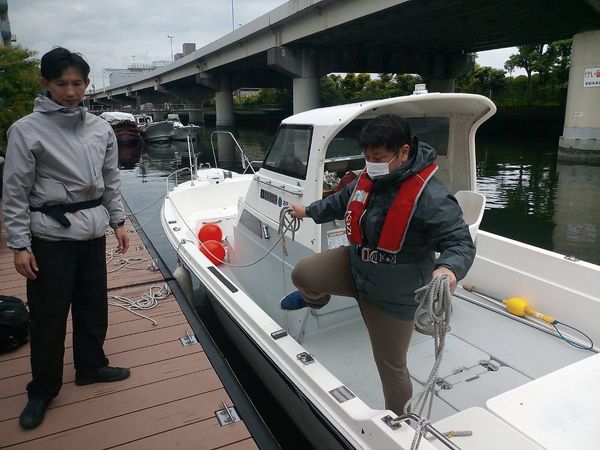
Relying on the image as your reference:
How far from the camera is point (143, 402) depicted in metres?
2.71

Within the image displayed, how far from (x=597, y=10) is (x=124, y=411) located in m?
17.6

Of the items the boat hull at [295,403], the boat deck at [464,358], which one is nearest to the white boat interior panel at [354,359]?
the boat deck at [464,358]

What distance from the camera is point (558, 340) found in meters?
3.32

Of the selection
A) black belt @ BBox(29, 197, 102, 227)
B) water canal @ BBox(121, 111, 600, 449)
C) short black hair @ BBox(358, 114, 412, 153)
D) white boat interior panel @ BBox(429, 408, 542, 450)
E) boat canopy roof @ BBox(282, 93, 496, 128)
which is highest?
boat canopy roof @ BBox(282, 93, 496, 128)

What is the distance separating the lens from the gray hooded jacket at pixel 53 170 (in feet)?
7.11

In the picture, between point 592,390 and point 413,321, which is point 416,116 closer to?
point 413,321

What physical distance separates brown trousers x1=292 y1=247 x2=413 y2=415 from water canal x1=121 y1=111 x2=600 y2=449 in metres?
1.54

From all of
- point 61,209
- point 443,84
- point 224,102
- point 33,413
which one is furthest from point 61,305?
point 224,102

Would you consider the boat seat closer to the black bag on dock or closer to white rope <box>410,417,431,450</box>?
white rope <box>410,417,431,450</box>

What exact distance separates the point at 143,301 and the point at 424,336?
2.49 metres

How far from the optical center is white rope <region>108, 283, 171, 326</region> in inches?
156

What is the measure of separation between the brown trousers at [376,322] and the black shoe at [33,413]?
1.59 metres

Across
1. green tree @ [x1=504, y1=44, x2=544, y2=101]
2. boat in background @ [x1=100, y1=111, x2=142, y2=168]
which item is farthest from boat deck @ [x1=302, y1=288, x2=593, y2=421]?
green tree @ [x1=504, y1=44, x2=544, y2=101]

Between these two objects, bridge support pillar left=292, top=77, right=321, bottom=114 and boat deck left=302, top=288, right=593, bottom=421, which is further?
bridge support pillar left=292, top=77, right=321, bottom=114
